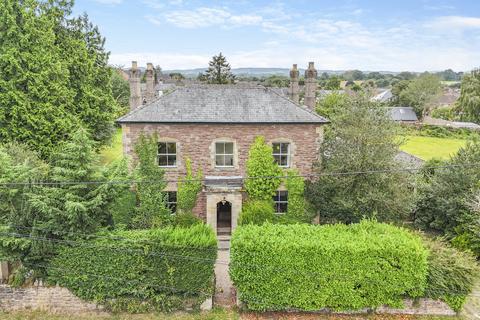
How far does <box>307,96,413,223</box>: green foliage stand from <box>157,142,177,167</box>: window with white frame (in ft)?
31.2

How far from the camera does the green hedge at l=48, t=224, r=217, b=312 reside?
13.7m

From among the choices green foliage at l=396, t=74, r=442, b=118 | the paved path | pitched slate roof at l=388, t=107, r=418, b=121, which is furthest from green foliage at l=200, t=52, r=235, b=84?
the paved path

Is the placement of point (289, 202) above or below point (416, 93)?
Answer: below

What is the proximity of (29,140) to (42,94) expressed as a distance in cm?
362

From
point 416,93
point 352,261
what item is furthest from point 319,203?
point 416,93

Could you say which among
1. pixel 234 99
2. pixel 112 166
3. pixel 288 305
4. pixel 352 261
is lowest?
pixel 288 305

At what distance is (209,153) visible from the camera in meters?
21.4

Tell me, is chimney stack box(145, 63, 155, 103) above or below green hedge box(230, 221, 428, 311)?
above

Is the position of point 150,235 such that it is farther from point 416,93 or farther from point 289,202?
point 416,93

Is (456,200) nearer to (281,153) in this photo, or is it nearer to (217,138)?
(281,153)

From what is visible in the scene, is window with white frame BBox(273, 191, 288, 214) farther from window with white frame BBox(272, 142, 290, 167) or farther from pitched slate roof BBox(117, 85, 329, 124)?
pitched slate roof BBox(117, 85, 329, 124)

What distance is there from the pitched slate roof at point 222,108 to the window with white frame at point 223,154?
167 cm

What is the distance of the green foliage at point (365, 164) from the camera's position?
700 inches

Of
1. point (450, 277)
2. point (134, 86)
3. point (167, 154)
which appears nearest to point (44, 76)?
point (134, 86)
